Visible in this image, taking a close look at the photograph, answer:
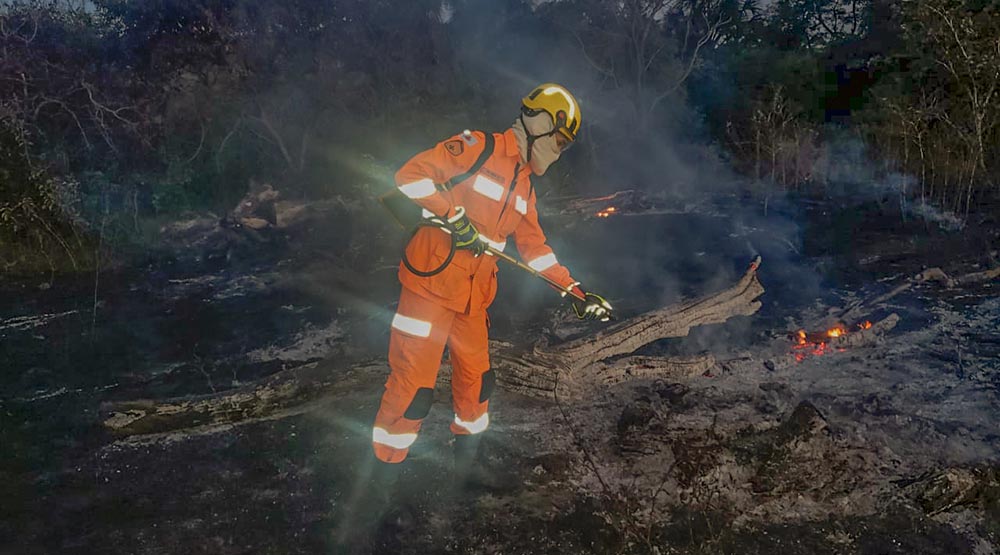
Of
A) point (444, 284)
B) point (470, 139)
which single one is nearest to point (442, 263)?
point (444, 284)

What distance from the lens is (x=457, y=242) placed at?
10.4 ft

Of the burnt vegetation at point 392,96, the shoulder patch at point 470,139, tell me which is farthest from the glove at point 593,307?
the burnt vegetation at point 392,96

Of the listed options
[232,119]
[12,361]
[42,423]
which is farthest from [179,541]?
[232,119]

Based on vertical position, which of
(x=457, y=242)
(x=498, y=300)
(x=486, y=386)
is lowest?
(x=498, y=300)

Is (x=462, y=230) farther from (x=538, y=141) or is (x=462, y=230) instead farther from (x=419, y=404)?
(x=419, y=404)

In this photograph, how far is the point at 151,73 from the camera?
1243 cm

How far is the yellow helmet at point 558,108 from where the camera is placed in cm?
328

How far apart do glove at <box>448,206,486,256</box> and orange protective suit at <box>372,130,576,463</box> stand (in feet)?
0.30

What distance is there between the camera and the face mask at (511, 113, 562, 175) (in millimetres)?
→ 3314

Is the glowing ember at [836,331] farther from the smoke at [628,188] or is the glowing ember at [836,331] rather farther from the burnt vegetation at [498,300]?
the smoke at [628,188]

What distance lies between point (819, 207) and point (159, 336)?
38.4 feet

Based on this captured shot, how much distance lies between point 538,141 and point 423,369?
1423 mm

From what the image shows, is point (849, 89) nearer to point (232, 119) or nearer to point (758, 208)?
point (758, 208)

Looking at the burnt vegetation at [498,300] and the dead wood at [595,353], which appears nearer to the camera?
the burnt vegetation at [498,300]
